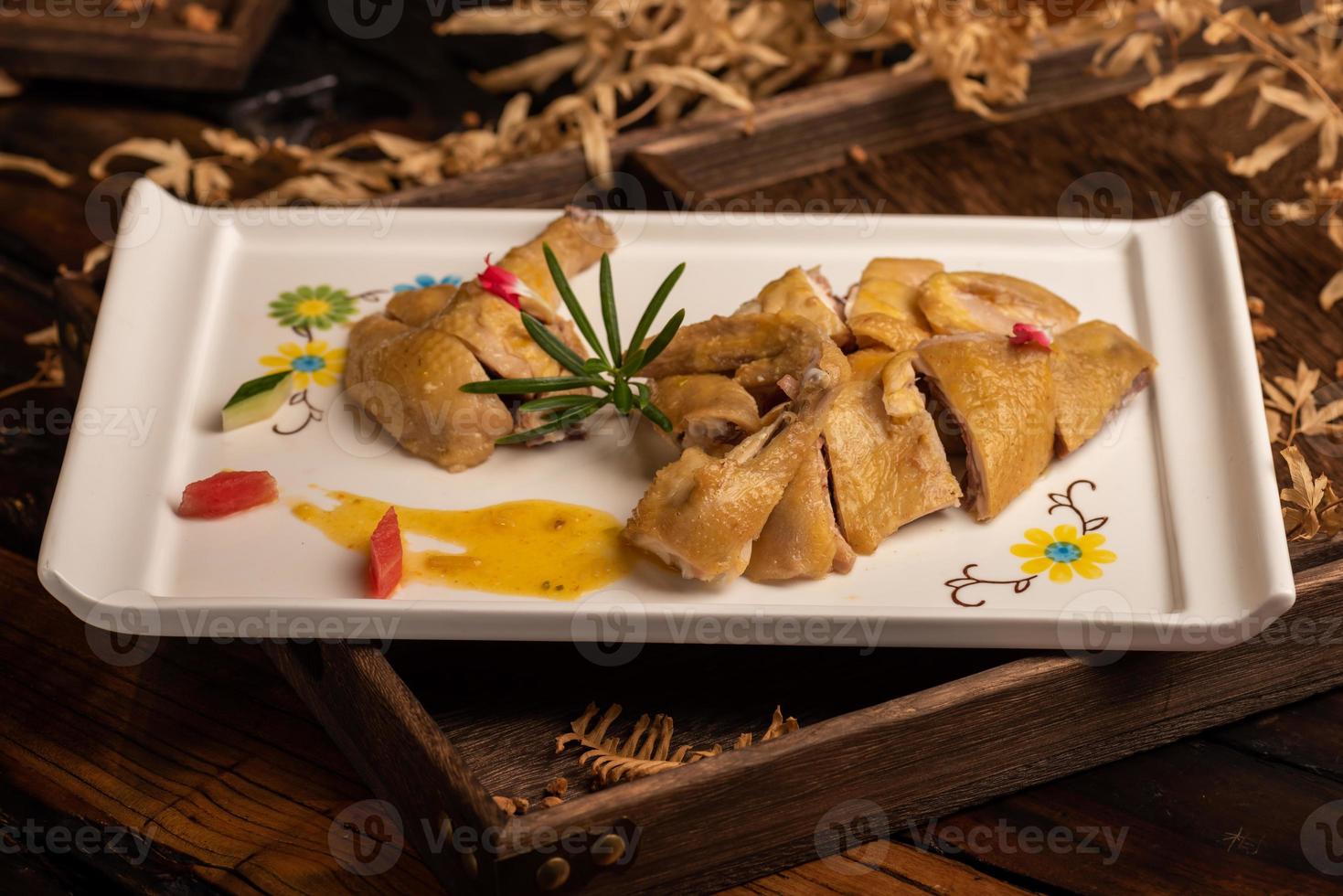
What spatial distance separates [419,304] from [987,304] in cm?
121

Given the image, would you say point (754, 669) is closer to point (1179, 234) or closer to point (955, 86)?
point (1179, 234)

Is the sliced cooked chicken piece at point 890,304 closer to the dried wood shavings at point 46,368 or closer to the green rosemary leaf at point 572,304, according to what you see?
the green rosemary leaf at point 572,304

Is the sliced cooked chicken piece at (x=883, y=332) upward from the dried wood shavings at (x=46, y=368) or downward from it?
upward

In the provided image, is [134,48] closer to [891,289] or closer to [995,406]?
[891,289]

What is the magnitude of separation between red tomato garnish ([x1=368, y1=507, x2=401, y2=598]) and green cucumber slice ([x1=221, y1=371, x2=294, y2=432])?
455 millimetres

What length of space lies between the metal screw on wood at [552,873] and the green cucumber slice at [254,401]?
3.92 feet

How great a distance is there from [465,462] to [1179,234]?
67.7 inches

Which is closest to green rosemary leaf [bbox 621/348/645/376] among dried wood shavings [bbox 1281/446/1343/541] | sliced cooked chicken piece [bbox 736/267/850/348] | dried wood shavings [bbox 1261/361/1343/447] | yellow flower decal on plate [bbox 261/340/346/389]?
sliced cooked chicken piece [bbox 736/267/850/348]

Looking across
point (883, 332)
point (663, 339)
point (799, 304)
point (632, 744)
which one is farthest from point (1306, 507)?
point (632, 744)

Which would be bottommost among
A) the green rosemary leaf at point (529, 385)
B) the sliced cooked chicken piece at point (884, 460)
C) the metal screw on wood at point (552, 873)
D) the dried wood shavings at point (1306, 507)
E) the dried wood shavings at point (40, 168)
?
the metal screw on wood at point (552, 873)

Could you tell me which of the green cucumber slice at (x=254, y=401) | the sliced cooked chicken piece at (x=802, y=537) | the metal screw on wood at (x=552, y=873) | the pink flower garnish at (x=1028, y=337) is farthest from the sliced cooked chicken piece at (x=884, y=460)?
the green cucumber slice at (x=254, y=401)

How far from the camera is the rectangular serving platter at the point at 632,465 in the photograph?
9.07ft

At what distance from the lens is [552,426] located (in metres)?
3.05

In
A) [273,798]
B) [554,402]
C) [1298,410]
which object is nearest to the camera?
[273,798]
